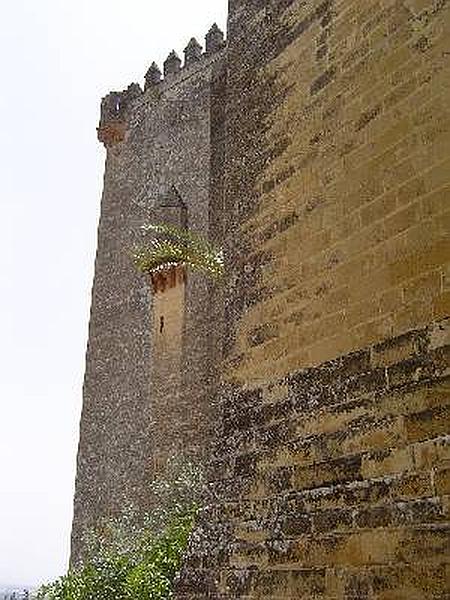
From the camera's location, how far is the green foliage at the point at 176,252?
12539mm

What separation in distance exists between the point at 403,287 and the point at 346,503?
3.20 ft

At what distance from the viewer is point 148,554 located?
33.0ft

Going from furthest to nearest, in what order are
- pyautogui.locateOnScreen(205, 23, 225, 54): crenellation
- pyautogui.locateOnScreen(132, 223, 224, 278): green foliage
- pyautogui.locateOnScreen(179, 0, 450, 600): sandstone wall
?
pyautogui.locateOnScreen(205, 23, 225, 54): crenellation, pyautogui.locateOnScreen(132, 223, 224, 278): green foliage, pyautogui.locateOnScreen(179, 0, 450, 600): sandstone wall

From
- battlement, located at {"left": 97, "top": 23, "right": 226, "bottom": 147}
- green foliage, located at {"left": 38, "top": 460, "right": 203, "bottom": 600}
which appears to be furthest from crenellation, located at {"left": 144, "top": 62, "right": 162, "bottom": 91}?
green foliage, located at {"left": 38, "top": 460, "right": 203, "bottom": 600}

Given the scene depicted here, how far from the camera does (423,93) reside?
3426mm

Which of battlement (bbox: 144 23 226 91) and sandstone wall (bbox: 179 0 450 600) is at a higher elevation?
battlement (bbox: 144 23 226 91)

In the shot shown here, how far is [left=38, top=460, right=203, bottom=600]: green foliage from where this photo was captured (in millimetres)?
9203

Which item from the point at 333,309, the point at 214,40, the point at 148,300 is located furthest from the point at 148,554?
the point at 214,40

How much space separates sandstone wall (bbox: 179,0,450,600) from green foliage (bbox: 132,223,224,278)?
7.36m

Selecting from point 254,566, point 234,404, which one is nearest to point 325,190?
point 234,404

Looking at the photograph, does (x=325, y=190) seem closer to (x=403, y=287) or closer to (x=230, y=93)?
(x=403, y=287)

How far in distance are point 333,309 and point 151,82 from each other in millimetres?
17914

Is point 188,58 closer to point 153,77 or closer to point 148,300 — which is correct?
point 153,77

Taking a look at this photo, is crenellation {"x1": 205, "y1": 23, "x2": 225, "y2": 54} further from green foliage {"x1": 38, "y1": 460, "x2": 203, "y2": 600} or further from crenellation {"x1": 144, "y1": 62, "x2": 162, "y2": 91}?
green foliage {"x1": 38, "y1": 460, "x2": 203, "y2": 600}
